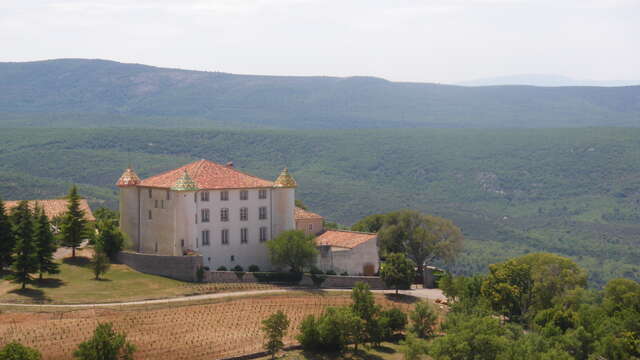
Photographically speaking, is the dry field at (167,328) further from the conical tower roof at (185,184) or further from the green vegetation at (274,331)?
the conical tower roof at (185,184)

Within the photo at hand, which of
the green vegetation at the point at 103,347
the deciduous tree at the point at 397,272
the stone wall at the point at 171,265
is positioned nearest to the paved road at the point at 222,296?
the deciduous tree at the point at 397,272

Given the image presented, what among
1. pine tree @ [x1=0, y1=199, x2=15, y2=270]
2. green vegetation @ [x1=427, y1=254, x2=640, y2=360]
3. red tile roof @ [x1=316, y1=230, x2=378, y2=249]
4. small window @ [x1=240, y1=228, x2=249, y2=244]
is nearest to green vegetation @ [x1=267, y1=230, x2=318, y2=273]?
small window @ [x1=240, y1=228, x2=249, y2=244]

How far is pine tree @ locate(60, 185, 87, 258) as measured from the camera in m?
73.4

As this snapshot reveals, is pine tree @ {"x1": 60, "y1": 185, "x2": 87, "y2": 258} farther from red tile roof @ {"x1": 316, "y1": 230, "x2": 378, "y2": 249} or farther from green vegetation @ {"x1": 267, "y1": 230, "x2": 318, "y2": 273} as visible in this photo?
red tile roof @ {"x1": 316, "y1": 230, "x2": 378, "y2": 249}

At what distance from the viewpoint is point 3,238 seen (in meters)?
67.8

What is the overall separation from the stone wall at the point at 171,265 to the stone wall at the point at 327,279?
128 centimetres

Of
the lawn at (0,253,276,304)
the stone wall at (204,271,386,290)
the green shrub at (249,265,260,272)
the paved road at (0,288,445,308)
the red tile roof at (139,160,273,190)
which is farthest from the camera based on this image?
the green shrub at (249,265,260,272)

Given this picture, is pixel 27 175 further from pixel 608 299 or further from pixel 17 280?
pixel 608 299

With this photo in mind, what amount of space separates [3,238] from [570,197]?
152 metres

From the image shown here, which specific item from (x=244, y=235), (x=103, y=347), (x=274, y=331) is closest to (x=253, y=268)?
(x=244, y=235)

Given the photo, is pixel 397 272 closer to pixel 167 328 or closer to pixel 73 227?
pixel 167 328

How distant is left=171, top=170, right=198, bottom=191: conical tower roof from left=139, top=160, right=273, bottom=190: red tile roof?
39.7 inches

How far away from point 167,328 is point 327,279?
63.2 feet

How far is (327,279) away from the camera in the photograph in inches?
2965
